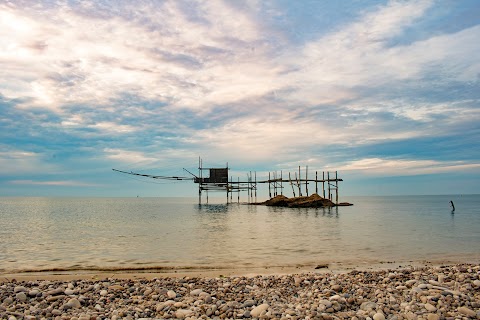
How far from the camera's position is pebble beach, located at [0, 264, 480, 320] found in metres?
6.98

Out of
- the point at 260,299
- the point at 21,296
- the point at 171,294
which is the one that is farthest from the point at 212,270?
the point at 21,296

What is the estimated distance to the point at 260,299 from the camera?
8.02 metres

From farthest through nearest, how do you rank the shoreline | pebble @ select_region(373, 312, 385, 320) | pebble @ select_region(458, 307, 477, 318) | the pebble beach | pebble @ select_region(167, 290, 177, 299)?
1. the shoreline
2. pebble @ select_region(167, 290, 177, 299)
3. the pebble beach
4. pebble @ select_region(458, 307, 477, 318)
5. pebble @ select_region(373, 312, 385, 320)

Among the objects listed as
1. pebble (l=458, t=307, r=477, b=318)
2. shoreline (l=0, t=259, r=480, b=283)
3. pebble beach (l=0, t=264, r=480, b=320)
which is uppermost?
pebble (l=458, t=307, r=477, b=318)

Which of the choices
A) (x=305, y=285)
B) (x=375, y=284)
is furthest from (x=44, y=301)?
(x=375, y=284)

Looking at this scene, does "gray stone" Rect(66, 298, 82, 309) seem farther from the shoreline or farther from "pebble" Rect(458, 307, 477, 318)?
"pebble" Rect(458, 307, 477, 318)

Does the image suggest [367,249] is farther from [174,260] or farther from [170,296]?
[170,296]

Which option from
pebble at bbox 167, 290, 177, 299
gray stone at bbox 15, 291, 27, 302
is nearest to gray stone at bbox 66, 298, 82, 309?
gray stone at bbox 15, 291, 27, 302

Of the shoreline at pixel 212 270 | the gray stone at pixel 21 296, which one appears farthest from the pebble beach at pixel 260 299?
the shoreline at pixel 212 270

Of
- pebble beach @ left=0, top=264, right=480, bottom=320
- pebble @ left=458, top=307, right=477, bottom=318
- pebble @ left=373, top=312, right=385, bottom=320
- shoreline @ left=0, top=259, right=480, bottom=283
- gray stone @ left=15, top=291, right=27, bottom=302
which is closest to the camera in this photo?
pebble @ left=373, top=312, right=385, bottom=320

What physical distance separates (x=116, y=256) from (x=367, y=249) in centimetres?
1367

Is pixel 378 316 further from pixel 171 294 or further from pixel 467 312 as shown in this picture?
pixel 171 294

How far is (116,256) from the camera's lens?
18.5 meters

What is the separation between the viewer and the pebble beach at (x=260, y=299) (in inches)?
275
